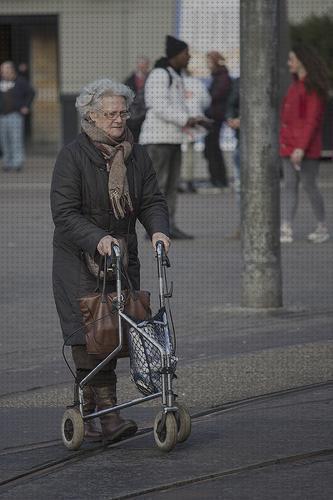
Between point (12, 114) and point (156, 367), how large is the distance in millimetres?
20813

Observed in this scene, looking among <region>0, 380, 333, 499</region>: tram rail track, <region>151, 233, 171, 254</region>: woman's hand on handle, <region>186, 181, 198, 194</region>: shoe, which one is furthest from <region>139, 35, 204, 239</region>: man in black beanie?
<region>151, 233, 171, 254</region>: woman's hand on handle

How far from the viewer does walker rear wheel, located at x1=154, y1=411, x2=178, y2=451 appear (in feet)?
20.4

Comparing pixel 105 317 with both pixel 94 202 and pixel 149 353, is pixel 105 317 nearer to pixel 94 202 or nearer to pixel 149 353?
pixel 149 353

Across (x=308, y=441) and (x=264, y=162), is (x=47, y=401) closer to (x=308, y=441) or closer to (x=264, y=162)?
(x=308, y=441)

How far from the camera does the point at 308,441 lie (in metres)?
6.50

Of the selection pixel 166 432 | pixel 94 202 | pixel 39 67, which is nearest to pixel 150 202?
pixel 94 202

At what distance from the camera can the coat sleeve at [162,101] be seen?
14531 millimetres

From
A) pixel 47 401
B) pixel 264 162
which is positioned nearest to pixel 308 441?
pixel 47 401

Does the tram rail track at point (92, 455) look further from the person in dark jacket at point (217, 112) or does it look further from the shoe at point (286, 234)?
the person in dark jacket at point (217, 112)

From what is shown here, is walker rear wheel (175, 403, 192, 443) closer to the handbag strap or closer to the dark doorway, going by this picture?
the handbag strap

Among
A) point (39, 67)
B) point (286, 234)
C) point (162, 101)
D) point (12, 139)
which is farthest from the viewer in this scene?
point (39, 67)

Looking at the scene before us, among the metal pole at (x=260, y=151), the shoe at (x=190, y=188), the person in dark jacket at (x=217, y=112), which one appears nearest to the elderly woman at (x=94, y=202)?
the metal pole at (x=260, y=151)

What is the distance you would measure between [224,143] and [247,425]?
684 inches

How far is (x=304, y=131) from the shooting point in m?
14.3
